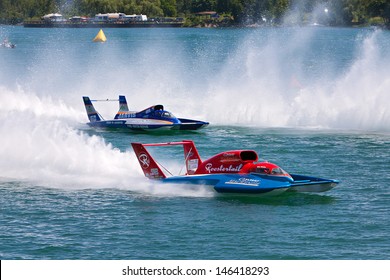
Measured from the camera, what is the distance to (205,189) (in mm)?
33250

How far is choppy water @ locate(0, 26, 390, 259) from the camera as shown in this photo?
27.6 metres

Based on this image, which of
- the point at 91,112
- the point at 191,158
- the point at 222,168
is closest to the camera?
the point at 222,168

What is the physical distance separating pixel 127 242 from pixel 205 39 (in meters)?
137

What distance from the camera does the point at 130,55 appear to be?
387ft

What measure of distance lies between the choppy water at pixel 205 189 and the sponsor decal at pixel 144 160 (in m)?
0.64

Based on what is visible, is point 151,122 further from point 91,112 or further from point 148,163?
point 148,163

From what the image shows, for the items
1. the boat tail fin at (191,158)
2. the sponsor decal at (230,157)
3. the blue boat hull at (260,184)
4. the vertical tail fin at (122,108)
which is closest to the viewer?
the blue boat hull at (260,184)

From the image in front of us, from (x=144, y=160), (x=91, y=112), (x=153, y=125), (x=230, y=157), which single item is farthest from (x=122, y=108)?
(x=230, y=157)

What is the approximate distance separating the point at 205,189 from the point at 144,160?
2546 millimetres

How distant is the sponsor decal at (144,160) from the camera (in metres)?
33.9

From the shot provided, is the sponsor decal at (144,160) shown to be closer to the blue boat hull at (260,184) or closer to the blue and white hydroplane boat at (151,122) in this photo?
the blue boat hull at (260,184)

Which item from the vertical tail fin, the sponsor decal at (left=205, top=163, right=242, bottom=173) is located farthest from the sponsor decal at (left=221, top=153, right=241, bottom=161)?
the vertical tail fin

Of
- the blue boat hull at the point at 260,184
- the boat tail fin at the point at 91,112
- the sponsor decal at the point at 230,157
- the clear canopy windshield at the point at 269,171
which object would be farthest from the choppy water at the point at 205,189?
the sponsor decal at the point at 230,157

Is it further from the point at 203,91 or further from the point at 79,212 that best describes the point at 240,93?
the point at 79,212
